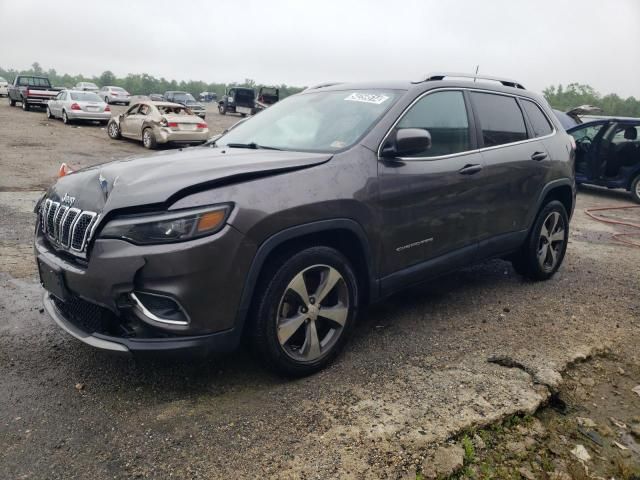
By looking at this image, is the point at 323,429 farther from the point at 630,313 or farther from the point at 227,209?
the point at 630,313

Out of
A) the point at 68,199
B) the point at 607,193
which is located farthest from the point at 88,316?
the point at 607,193

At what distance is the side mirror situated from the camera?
10.8 ft

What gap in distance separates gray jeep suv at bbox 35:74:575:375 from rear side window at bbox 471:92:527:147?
19 mm

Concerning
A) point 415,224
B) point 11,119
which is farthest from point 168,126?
point 415,224

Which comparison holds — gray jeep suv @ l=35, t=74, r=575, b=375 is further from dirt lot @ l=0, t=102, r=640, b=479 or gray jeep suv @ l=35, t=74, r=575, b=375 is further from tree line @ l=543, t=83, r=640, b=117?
tree line @ l=543, t=83, r=640, b=117

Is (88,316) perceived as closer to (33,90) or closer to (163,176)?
(163,176)

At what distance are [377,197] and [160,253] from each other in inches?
54.7

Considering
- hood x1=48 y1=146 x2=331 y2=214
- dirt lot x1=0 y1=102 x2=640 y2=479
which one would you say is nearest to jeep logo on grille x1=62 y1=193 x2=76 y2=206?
hood x1=48 y1=146 x2=331 y2=214

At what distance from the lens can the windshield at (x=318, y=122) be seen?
3.48 meters

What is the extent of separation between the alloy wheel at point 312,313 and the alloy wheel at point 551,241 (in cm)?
262

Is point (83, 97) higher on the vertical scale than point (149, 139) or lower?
higher

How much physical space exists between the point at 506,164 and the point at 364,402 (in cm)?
242

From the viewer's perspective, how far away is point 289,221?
9.29 ft

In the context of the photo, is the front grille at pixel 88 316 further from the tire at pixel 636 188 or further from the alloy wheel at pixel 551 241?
the tire at pixel 636 188
